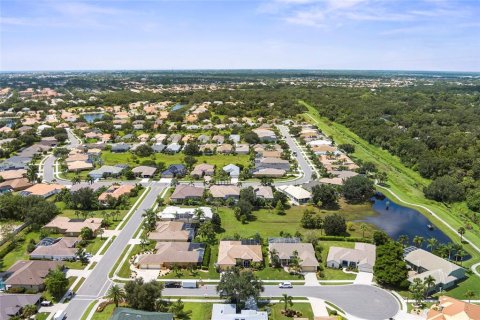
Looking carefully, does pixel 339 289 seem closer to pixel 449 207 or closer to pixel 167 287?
pixel 167 287

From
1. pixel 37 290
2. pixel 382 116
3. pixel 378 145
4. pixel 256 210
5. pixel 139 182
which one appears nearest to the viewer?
pixel 37 290

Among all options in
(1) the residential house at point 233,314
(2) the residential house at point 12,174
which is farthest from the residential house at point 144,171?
(1) the residential house at point 233,314

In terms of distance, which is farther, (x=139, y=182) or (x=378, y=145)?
(x=378, y=145)

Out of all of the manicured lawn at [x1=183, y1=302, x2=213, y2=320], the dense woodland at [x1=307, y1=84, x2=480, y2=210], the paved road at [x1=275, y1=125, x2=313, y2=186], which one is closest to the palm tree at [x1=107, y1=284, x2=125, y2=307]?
the manicured lawn at [x1=183, y1=302, x2=213, y2=320]

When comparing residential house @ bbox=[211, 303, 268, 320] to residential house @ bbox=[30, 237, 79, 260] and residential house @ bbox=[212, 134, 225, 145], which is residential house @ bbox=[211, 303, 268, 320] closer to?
residential house @ bbox=[30, 237, 79, 260]

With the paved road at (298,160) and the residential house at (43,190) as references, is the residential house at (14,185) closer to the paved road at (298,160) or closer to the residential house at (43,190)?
the residential house at (43,190)

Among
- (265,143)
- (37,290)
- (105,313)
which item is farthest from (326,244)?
(265,143)
